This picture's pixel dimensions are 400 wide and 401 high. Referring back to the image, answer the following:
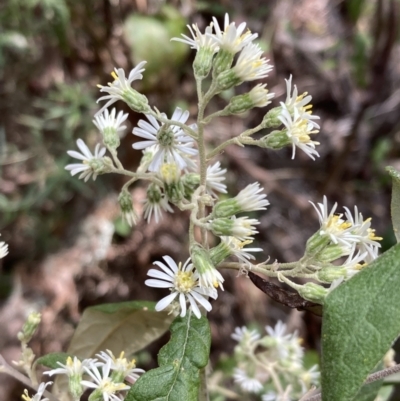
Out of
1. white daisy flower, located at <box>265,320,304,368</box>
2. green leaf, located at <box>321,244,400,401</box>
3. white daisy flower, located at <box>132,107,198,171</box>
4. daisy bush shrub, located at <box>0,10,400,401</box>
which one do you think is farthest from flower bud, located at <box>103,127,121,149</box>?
white daisy flower, located at <box>265,320,304,368</box>

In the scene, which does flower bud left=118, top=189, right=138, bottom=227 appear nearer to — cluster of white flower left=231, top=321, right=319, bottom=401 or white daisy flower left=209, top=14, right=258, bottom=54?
white daisy flower left=209, top=14, right=258, bottom=54

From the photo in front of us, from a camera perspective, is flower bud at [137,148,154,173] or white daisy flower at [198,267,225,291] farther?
flower bud at [137,148,154,173]

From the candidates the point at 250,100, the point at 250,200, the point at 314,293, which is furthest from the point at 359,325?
the point at 250,100

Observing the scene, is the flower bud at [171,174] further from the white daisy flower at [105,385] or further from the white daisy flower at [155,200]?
the white daisy flower at [105,385]

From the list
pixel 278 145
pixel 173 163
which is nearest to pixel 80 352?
pixel 173 163

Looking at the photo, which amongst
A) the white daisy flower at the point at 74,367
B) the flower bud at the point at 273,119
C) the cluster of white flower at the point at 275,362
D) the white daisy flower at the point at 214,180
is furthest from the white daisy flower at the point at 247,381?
the flower bud at the point at 273,119

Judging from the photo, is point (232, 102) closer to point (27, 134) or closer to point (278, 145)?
point (278, 145)
